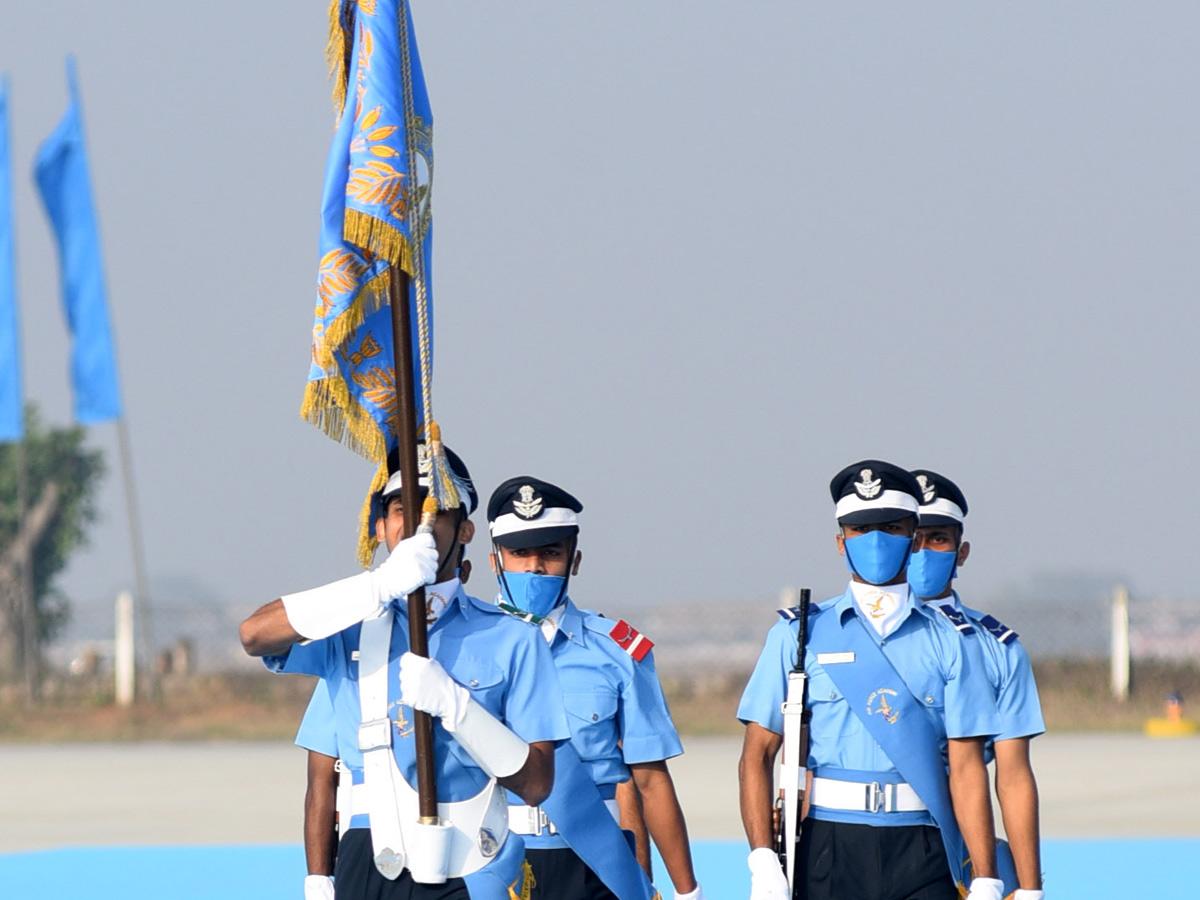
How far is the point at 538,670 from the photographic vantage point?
4512mm

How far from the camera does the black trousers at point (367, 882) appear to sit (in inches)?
172

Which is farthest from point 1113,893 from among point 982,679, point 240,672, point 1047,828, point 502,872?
point 240,672

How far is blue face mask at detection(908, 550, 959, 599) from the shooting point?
6605 mm

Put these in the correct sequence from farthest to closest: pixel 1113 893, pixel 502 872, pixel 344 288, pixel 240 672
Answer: pixel 240 672
pixel 1113 893
pixel 344 288
pixel 502 872

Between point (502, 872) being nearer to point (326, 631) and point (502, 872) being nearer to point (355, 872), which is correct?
point (355, 872)

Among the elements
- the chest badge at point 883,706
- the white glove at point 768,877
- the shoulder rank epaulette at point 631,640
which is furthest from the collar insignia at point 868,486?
the white glove at point 768,877

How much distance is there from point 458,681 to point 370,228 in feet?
3.49

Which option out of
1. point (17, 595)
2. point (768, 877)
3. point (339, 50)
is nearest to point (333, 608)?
point (339, 50)

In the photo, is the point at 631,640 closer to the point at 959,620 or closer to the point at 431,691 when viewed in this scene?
the point at 959,620

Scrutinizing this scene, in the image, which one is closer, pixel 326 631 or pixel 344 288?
pixel 326 631

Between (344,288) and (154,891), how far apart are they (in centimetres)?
667

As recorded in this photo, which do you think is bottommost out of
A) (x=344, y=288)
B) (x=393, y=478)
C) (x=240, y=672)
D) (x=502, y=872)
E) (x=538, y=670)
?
(x=240, y=672)

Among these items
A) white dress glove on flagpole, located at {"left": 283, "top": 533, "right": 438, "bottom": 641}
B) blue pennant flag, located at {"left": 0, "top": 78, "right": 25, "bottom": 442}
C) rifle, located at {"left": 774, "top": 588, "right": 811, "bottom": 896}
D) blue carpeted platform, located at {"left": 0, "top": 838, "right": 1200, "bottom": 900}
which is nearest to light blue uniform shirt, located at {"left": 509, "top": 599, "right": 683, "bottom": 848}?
rifle, located at {"left": 774, "top": 588, "right": 811, "bottom": 896}

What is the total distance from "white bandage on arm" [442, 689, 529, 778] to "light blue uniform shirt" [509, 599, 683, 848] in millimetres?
A: 1682
